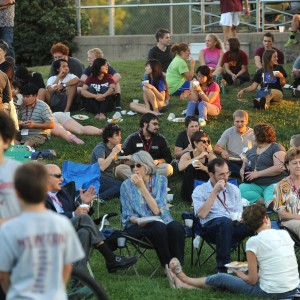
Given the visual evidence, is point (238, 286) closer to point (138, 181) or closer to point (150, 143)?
point (138, 181)

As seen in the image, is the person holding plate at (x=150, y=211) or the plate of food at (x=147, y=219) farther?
the plate of food at (x=147, y=219)

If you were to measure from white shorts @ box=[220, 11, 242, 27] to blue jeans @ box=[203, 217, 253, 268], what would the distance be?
1041 cm

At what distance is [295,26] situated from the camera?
20.1 m

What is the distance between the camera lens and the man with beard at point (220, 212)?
31.4 feet

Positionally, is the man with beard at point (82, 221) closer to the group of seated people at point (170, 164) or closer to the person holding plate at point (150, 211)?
the group of seated people at point (170, 164)

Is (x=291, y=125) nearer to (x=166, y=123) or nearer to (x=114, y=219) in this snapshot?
(x=166, y=123)

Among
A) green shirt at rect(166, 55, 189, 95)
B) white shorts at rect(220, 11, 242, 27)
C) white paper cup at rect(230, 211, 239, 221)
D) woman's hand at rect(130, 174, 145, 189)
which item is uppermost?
white shorts at rect(220, 11, 242, 27)

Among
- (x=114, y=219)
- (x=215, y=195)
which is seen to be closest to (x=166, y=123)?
(x=114, y=219)

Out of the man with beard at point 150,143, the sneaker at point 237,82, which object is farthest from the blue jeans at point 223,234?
the sneaker at point 237,82

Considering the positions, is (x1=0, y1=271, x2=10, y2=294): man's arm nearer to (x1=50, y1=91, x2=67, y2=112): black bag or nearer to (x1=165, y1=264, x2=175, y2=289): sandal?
(x1=165, y1=264, x2=175, y2=289): sandal

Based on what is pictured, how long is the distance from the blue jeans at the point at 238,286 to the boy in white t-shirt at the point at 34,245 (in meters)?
2.97

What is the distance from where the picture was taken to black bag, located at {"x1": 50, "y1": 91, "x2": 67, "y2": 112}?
646 inches

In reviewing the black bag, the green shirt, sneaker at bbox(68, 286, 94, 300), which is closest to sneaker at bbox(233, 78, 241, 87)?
the green shirt

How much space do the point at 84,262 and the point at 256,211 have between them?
1520 mm
